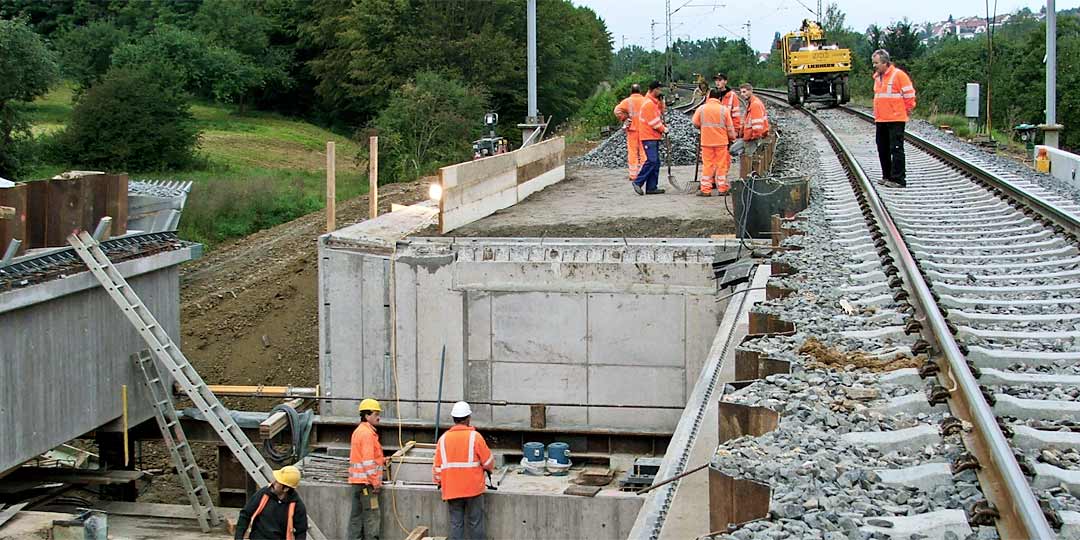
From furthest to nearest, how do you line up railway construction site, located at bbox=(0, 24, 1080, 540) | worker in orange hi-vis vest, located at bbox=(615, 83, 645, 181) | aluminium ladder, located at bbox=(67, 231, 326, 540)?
worker in orange hi-vis vest, located at bbox=(615, 83, 645, 181), aluminium ladder, located at bbox=(67, 231, 326, 540), railway construction site, located at bbox=(0, 24, 1080, 540)

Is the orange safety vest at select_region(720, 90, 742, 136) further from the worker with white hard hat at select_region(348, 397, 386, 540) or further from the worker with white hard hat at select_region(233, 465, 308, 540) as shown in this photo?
the worker with white hard hat at select_region(233, 465, 308, 540)

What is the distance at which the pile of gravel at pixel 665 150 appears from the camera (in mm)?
26328

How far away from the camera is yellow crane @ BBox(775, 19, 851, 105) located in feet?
123

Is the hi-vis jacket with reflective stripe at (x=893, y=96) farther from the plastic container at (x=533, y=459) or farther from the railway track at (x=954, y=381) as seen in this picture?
the plastic container at (x=533, y=459)

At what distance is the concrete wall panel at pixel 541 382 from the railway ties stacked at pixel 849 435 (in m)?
6.78

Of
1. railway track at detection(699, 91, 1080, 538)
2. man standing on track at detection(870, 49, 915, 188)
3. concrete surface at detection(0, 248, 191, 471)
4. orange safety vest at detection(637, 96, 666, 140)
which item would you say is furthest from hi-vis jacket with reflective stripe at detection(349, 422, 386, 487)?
orange safety vest at detection(637, 96, 666, 140)

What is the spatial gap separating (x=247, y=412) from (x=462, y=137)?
19982mm

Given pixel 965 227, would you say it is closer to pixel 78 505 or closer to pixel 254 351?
pixel 78 505

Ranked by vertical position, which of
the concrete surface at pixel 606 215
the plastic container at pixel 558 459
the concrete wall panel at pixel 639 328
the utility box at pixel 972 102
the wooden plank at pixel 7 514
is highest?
the utility box at pixel 972 102

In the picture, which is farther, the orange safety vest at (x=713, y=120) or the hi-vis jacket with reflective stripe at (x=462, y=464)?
the orange safety vest at (x=713, y=120)

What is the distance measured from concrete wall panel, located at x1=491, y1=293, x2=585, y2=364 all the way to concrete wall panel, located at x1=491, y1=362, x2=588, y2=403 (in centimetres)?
10

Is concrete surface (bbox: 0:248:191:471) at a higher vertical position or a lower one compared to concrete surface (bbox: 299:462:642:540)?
higher

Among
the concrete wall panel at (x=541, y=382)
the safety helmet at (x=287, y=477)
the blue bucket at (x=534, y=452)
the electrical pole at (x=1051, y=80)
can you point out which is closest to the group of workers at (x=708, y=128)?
the concrete wall panel at (x=541, y=382)

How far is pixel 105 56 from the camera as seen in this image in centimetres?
5828
